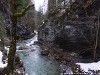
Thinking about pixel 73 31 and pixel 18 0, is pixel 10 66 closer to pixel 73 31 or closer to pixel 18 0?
pixel 18 0

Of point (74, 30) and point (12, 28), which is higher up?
point (12, 28)

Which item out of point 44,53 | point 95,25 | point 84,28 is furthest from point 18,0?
point 44,53

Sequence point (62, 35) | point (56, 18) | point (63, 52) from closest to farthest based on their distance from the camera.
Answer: point (63, 52) → point (62, 35) → point (56, 18)

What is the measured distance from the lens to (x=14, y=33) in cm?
827

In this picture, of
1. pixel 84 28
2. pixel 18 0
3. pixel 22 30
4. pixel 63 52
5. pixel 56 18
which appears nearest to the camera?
pixel 18 0

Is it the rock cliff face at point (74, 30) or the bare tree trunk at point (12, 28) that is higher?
the bare tree trunk at point (12, 28)

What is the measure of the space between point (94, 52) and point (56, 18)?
14.7m

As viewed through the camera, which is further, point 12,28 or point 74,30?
point 74,30

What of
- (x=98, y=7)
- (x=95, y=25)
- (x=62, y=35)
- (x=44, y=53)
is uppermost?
(x=98, y=7)

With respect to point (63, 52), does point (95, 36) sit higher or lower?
higher

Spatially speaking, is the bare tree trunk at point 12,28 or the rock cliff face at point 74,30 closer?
the bare tree trunk at point 12,28

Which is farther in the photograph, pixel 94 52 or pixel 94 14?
pixel 94 14

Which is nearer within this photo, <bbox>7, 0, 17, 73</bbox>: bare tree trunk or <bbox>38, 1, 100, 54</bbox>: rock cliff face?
<bbox>7, 0, 17, 73</bbox>: bare tree trunk

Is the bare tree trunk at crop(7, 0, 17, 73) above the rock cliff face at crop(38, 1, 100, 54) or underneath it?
above
